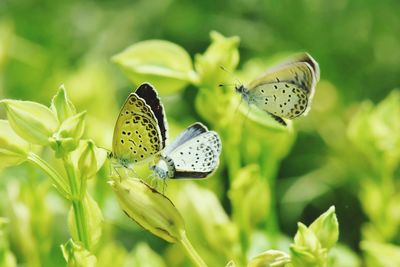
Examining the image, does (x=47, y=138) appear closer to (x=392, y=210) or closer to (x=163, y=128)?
(x=163, y=128)

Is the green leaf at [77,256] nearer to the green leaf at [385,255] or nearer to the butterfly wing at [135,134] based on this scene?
the butterfly wing at [135,134]

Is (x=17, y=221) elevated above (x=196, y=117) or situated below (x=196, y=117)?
above

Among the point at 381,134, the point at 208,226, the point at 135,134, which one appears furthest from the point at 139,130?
the point at 381,134

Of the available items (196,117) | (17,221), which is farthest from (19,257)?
(196,117)

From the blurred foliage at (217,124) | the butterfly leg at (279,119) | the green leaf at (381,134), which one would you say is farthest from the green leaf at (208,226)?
the green leaf at (381,134)

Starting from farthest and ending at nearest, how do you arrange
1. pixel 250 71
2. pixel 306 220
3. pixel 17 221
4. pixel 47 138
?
pixel 306 220, pixel 250 71, pixel 17 221, pixel 47 138
